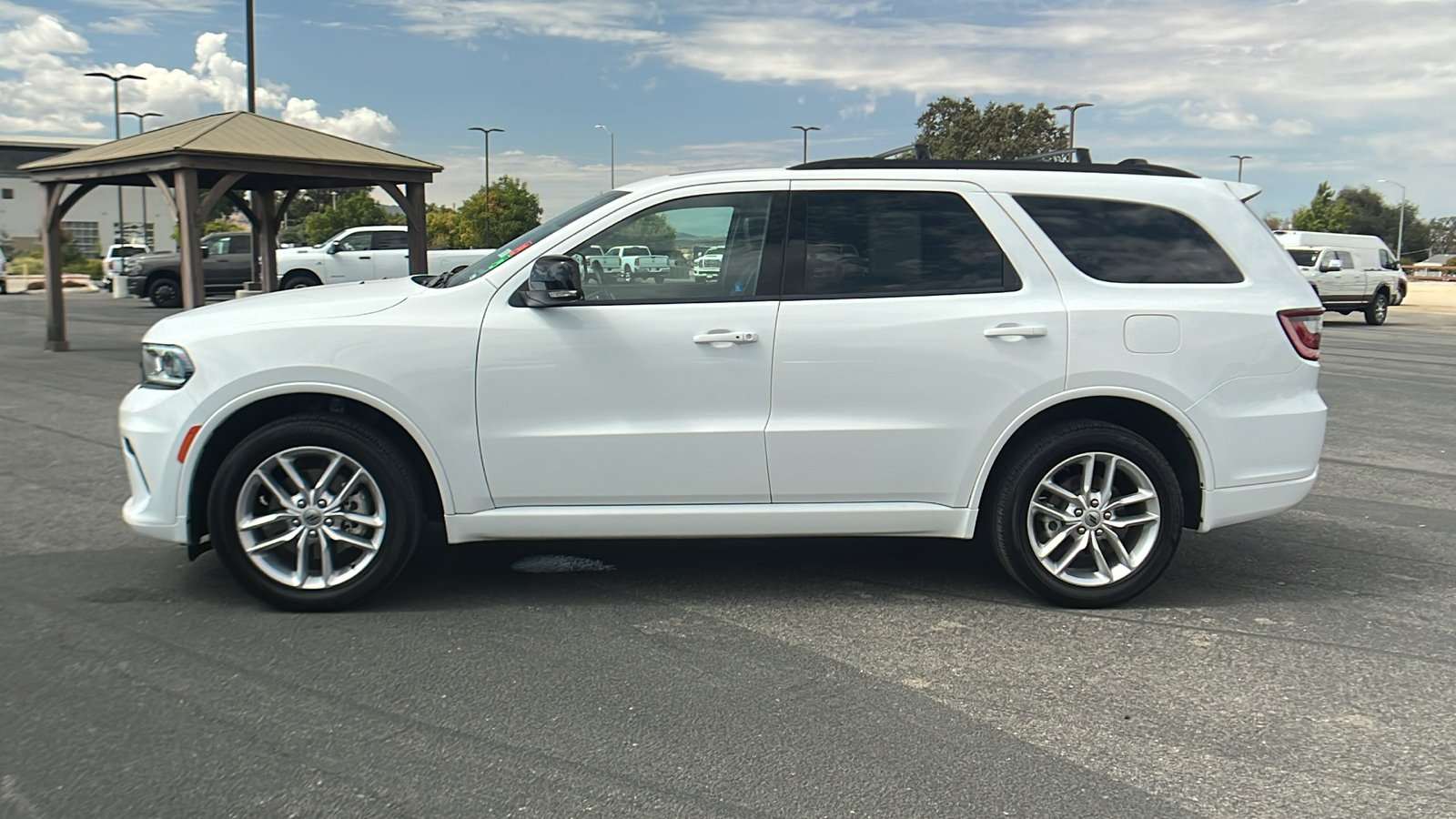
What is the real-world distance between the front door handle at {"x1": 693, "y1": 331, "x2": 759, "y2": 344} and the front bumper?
2020mm

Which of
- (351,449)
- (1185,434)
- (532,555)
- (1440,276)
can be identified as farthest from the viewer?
(1440,276)

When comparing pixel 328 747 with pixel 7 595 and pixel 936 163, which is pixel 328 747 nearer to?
pixel 7 595

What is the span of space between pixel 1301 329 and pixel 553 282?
314cm

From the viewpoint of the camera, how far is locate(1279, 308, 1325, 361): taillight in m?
4.79

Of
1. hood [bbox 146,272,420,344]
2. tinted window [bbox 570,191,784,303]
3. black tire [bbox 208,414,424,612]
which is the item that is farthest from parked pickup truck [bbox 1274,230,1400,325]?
black tire [bbox 208,414,424,612]

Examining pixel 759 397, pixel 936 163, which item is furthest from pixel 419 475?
pixel 936 163

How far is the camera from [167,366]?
15.1 ft

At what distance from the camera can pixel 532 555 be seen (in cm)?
562

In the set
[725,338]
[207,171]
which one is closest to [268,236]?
[207,171]

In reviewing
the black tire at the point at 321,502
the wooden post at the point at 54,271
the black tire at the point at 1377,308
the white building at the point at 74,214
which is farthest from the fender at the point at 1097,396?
the white building at the point at 74,214

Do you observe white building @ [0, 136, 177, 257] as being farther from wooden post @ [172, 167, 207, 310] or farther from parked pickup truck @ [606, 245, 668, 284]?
parked pickup truck @ [606, 245, 668, 284]

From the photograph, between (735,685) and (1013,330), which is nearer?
(735,685)

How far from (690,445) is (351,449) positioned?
4.41 feet

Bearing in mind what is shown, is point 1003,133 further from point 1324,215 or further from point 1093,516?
point 1093,516
